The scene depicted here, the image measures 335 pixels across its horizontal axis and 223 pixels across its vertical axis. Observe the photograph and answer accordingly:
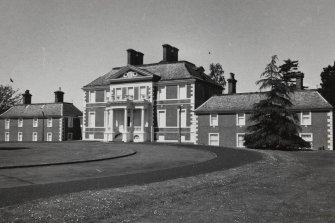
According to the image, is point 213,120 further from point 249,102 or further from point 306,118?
point 306,118

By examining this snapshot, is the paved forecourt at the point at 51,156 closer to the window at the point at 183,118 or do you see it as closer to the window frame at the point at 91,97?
the window at the point at 183,118

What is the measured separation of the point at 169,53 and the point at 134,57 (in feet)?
19.3

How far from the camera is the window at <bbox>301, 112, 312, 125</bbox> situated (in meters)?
37.3

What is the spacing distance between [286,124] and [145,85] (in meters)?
22.6

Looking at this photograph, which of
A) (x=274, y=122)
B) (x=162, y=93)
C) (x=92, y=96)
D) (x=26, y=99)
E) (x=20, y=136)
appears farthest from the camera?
(x=26, y=99)

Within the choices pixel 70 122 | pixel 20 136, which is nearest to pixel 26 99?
pixel 20 136

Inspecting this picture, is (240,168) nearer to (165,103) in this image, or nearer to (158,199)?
(158,199)

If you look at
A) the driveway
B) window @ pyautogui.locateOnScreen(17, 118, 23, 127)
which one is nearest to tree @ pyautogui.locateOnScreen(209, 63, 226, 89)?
window @ pyautogui.locateOnScreen(17, 118, 23, 127)

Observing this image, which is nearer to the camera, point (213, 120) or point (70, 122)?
point (213, 120)

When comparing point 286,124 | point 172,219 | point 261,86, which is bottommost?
A: point 172,219

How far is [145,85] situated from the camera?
1930 inches

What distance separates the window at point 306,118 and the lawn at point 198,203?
24.4 meters

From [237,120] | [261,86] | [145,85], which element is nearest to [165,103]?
[145,85]

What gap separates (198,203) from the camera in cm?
1019
